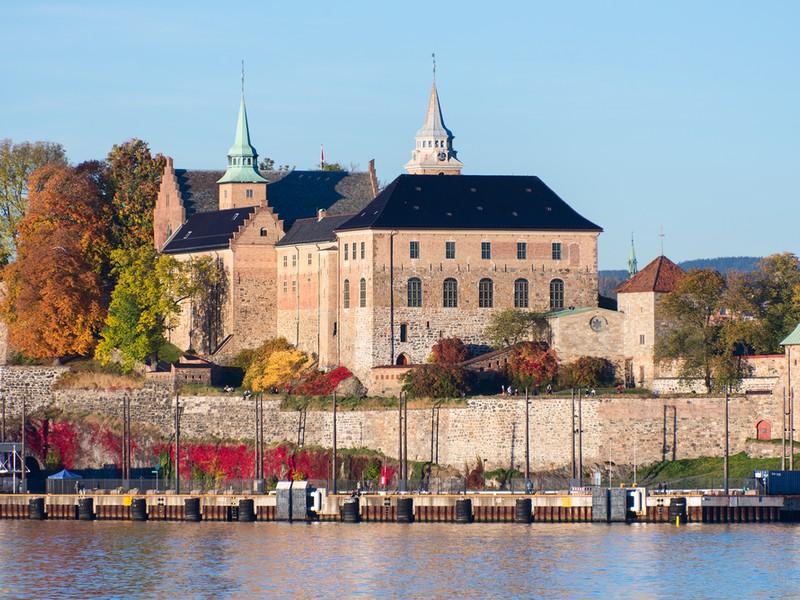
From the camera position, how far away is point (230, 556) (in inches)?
3770

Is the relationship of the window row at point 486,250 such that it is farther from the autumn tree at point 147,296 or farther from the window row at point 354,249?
the autumn tree at point 147,296

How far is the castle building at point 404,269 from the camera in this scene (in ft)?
408

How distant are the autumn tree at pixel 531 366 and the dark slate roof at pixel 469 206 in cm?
822

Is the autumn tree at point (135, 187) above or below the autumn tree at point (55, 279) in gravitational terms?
above

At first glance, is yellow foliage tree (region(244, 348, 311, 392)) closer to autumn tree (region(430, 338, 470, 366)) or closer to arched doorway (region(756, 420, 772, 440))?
autumn tree (region(430, 338, 470, 366))

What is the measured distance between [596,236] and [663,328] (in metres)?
10.2

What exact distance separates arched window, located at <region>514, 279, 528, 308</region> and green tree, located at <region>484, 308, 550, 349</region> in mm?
1672

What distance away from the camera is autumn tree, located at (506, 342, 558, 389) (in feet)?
390

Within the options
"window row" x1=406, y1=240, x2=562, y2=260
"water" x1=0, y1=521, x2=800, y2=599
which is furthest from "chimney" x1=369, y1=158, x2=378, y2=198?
"water" x1=0, y1=521, x2=800, y2=599

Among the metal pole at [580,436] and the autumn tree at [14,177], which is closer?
the metal pole at [580,436]

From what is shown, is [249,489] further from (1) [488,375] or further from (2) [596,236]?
(2) [596,236]

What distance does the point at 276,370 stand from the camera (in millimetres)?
127125

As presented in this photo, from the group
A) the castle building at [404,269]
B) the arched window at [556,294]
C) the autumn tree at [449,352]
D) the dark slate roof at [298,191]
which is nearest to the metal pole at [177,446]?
the castle building at [404,269]

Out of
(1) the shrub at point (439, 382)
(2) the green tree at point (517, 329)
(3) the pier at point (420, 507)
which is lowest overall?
(3) the pier at point (420, 507)
